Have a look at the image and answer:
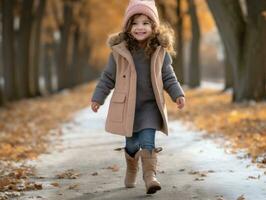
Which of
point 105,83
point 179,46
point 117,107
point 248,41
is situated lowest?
→ point 117,107

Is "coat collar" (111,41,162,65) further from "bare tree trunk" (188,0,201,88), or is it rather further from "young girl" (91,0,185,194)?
"bare tree trunk" (188,0,201,88)

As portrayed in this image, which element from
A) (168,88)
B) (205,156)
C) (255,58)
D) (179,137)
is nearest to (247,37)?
(255,58)

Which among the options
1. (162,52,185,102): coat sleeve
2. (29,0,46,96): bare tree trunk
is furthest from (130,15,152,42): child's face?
(29,0,46,96): bare tree trunk

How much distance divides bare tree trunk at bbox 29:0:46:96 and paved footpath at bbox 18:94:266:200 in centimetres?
1537

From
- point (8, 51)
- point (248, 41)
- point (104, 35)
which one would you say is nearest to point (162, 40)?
point (248, 41)

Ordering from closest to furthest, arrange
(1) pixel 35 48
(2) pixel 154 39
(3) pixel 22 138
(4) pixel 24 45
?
(2) pixel 154 39, (3) pixel 22 138, (4) pixel 24 45, (1) pixel 35 48

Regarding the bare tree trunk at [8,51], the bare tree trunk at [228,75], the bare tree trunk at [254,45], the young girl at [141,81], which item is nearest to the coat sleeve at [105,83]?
the young girl at [141,81]

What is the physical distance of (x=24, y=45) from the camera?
2442 cm

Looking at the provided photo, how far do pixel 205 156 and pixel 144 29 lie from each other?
2.97 m

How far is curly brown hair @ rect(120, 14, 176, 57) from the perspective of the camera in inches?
241

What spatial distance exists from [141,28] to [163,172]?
1.96 metres

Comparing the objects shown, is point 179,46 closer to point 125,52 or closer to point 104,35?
point 104,35

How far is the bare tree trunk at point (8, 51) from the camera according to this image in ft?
70.1

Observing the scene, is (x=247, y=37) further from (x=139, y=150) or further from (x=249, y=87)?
→ (x=139, y=150)
